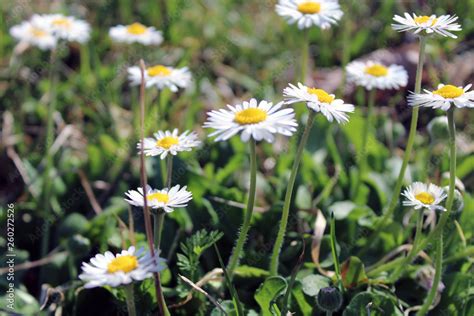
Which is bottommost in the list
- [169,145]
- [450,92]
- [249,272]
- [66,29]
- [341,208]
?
[249,272]

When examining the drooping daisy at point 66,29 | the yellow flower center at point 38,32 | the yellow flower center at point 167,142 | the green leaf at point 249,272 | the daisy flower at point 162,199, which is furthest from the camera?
the yellow flower center at point 38,32

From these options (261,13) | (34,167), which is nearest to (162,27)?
(261,13)

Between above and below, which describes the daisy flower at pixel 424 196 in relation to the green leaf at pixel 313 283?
above

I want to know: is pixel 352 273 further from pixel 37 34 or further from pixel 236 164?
pixel 37 34

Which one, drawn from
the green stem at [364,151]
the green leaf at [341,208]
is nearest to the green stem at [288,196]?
the green leaf at [341,208]

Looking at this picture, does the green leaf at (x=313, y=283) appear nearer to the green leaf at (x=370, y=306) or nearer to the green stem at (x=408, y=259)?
the green leaf at (x=370, y=306)

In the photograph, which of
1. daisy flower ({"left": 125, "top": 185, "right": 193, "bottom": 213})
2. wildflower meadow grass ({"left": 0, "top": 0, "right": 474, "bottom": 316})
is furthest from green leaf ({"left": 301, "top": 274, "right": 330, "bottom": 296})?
daisy flower ({"left": 125, "top": 185, "right": 193, "bottom": 213})

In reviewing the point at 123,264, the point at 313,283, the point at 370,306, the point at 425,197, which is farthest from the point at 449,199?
the point at 123,264
